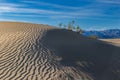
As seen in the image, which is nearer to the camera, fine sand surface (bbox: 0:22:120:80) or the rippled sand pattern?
the rippled sand pattern

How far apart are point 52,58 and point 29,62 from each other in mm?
1771

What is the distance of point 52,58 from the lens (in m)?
15.1

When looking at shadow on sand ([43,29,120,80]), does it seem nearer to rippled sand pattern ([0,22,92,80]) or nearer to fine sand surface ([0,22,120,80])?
fine sand surface ([0,22,120,80])

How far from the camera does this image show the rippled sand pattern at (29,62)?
1233 centimetres

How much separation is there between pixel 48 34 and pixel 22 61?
7.10 metres

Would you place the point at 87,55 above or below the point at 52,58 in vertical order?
below

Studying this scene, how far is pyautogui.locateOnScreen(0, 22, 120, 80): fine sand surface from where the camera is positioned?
1277cm

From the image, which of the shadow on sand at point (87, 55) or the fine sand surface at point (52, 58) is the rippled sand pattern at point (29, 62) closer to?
the fine sand surface at point (52, 58)

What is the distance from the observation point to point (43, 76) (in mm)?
12352

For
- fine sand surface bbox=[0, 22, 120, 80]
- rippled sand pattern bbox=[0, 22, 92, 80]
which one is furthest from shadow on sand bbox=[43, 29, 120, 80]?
rippled sand pattern bbox=[0, 22, 92, 80]

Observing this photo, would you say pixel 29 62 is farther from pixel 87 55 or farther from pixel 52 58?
pixel 87 55

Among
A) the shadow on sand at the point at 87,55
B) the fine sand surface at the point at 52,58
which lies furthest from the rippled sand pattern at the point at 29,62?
the shadow on sand at the point at 87,55

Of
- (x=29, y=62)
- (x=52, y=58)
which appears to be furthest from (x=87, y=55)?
(x=29, y=62)

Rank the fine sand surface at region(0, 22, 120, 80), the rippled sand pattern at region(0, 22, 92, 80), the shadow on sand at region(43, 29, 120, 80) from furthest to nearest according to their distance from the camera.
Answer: the shadow on sand at region(43, 29, 120, 80), the fine sand surface at region(0, 22, 120, 80), the rippled sand pattern at region(0, 22, 92, 80)
